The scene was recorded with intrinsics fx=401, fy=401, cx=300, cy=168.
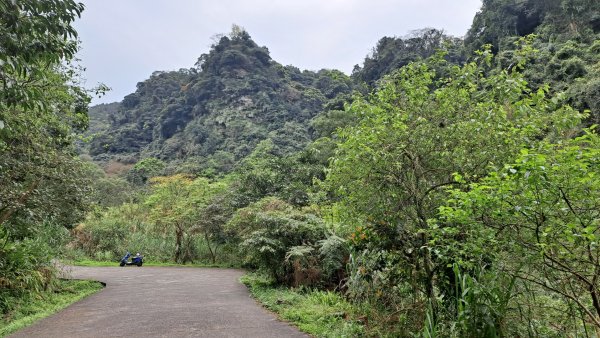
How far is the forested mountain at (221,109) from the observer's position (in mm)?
56219

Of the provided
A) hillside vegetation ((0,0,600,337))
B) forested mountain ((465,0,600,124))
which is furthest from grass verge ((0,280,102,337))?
forested mountain ((465,0,600,124))

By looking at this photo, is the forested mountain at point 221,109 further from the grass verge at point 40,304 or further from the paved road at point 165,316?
the paved road at point 165,316

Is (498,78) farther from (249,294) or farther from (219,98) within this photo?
(219,98)

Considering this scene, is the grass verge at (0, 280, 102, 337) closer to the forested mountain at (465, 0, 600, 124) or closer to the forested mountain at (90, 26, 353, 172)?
the forested mountain at (465, 0, 600, 124)

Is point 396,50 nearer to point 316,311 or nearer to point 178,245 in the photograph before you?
point 178,245

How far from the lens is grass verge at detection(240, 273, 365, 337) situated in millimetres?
6203

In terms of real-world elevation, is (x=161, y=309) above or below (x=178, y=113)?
below

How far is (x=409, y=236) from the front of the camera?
560 cm

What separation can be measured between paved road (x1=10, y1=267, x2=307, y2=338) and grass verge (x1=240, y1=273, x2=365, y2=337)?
0.83ft


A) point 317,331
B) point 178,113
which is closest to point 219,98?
point 178,113

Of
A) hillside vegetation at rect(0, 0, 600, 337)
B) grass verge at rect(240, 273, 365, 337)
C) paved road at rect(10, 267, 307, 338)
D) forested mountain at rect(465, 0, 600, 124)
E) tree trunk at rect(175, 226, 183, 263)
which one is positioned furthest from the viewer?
forested mountain at rect(465, 0, 600, 124)

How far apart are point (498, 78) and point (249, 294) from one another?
8.35 meters

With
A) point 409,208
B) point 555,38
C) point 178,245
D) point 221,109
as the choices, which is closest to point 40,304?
point 409,208

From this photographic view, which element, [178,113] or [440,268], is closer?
[440,268]
